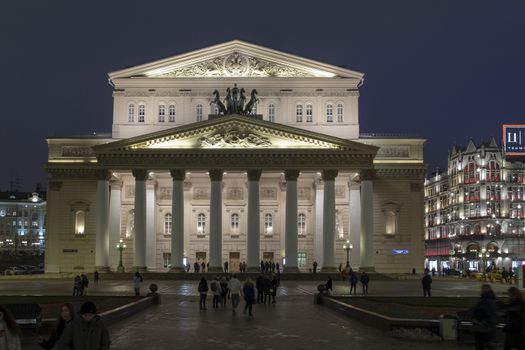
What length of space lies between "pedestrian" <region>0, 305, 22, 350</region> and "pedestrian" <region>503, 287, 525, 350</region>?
10188 millimetres

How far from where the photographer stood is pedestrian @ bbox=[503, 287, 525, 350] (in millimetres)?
16156

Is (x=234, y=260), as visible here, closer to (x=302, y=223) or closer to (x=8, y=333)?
(x=302, y=223)

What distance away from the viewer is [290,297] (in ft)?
150

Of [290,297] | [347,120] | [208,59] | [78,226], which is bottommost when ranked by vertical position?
[290,297]

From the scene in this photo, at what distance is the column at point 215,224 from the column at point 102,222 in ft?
32.2

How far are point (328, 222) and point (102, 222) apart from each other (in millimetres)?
20944

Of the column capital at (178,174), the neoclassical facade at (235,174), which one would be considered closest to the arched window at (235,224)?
the neoclassical facade at (235,174)

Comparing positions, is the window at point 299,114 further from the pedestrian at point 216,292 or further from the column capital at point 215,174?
the pedestrian at point 216,292

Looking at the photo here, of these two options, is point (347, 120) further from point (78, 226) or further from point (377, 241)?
point (78, 226)

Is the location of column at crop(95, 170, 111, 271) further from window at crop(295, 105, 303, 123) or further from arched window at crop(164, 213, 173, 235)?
window at crop(295, 105, 303, 123)

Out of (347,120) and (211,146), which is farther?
(347,120)

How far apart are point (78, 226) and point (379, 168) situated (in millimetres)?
30740

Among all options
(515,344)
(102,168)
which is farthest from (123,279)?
(515,344)

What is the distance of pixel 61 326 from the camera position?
12.9 m
